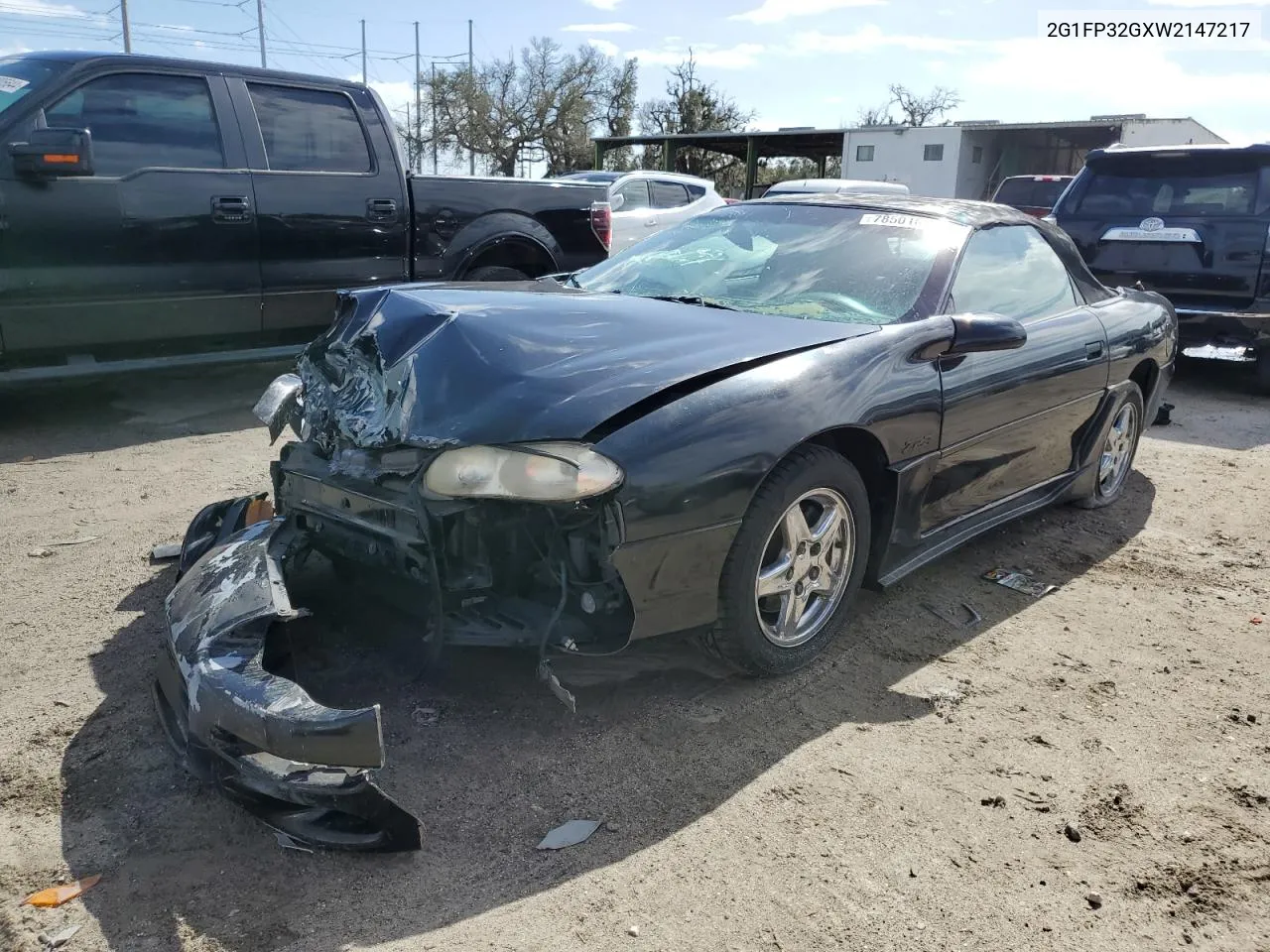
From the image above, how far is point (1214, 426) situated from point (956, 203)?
4144mm

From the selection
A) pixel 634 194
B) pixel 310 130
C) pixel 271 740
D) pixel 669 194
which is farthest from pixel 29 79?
pixel 669 194

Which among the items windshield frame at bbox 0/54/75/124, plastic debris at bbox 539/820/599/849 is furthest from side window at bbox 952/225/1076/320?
windshield frame at bbox 0/54/75/124

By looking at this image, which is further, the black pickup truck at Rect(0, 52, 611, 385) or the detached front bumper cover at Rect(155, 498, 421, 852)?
the black pickup truck at Rect(0, 52, 611, 385)

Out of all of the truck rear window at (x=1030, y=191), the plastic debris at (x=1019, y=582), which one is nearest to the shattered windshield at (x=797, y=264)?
the plastic debris at (x=1019, y=582)

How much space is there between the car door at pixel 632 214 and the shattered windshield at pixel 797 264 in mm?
8130

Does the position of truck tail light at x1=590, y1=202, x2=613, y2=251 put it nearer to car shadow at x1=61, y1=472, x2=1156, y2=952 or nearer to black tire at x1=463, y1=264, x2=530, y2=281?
black tire at x1=463, y1=264, x2=530, y2=281

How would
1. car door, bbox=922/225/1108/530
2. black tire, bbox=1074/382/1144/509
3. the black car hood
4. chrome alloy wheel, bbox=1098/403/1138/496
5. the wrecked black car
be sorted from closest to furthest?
the wrecked black car < the black car hood < car door, bbox=922/225/1108/530 < black tire, bbox=1074/382/1144/509 < chrome alloy wheel, bbox=1098/403/1138/496

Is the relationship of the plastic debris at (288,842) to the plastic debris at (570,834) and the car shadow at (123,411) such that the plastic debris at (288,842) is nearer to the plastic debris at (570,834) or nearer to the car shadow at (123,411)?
the plastic debris at (570,834)

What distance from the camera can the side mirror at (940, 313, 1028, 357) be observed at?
3412 millimetres

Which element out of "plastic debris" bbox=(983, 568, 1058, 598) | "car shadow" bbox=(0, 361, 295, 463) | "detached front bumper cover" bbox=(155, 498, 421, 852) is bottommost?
"plastic debris" bbox=(983, 568, 1058, 598)

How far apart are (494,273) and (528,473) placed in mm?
4988

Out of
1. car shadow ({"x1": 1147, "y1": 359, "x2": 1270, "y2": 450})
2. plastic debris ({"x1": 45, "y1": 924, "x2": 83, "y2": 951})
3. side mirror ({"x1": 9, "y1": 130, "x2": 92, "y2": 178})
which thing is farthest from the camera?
car shadow ({"x1": 1147, "y1": 359, "x2": 1270, "y2": 450})

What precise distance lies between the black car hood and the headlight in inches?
1.7

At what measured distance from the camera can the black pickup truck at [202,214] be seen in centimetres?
550
